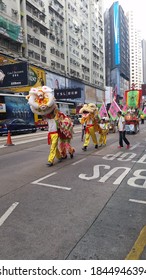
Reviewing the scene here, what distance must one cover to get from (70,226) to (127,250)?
1.00 metres

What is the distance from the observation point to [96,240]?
11.3ft

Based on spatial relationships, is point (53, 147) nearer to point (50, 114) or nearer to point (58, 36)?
point (50, 114)

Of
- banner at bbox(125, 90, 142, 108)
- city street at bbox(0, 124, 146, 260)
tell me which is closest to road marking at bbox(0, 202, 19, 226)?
city street at bbox(0, 124, 146, 260)

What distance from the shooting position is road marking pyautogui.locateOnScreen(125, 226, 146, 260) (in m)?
3.03

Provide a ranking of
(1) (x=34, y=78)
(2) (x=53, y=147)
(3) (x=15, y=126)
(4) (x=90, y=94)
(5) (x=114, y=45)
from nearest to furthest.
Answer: (2) (x=53, y=147) → (3) (x=15, y=126) → (1) (x=34, y=78) → (4) (x=90, y=94) → (5) (x=114, y=45)

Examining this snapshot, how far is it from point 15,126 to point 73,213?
20.4 m

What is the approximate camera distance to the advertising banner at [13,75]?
29.1 metres

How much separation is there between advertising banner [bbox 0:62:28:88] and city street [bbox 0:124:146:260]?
22703 millimetres

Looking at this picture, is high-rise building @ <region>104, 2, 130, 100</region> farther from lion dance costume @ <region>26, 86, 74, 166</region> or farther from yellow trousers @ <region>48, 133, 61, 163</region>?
yellow trousers @ <region>48, 133, 61, 163</region>

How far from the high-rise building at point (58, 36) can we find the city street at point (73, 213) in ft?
104

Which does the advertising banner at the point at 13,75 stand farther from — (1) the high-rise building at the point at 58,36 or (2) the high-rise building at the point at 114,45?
(2) the high-rise building at the point at 114,45

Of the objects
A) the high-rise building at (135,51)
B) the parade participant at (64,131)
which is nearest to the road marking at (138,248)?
the parade participant at (64,131)

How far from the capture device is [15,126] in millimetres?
23906

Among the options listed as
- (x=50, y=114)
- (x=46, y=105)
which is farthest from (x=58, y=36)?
(x=46, y=105)
